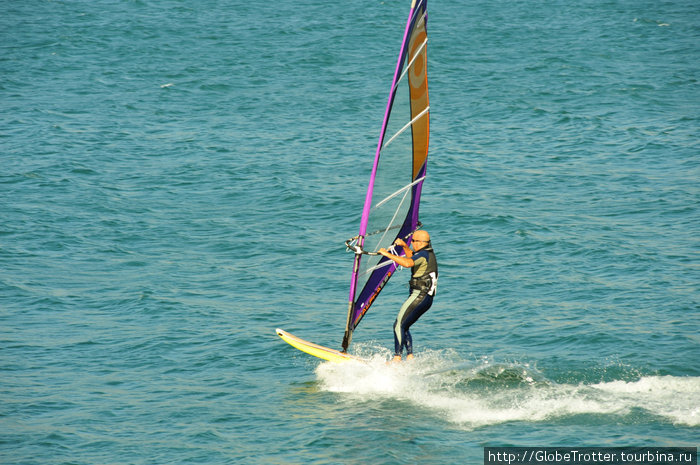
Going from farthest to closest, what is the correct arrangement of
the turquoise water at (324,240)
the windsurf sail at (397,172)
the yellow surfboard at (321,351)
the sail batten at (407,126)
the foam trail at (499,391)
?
the yellow surfboard at (321,351)
the sail batten at (407,126)
the windsurf sail at (397,172)
the turquoise water at (324,240)
the foam trail at (499,391)

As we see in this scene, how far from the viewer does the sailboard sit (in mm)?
12078

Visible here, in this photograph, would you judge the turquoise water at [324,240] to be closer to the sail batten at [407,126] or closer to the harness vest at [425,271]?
the harness vest at [425,271]

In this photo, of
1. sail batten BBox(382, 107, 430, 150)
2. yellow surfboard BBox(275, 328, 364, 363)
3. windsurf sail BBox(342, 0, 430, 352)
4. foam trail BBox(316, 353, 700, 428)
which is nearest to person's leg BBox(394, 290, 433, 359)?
foam trail BBox(316, 353, 700, 428)

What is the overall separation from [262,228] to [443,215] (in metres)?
4.82

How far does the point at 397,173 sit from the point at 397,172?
0.01 metres

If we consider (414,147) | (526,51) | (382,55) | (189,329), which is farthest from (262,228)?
(526,51)

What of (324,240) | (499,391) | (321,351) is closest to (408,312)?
(321,351)

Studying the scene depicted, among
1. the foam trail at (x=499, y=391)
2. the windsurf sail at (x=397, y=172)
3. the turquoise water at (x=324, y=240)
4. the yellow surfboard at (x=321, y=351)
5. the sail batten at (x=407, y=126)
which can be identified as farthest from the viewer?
the yellow surfboard at (x=321, y=351)

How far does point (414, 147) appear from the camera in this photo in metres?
13.0

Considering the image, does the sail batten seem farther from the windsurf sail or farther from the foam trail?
the foam trail

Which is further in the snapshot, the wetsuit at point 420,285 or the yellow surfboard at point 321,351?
the yellow surfboard at point 321,351

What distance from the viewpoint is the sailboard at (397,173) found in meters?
12.1

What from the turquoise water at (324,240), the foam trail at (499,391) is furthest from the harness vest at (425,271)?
the turquoise water at (324,240)

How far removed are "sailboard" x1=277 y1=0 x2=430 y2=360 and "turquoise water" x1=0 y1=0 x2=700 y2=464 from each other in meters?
1.45
